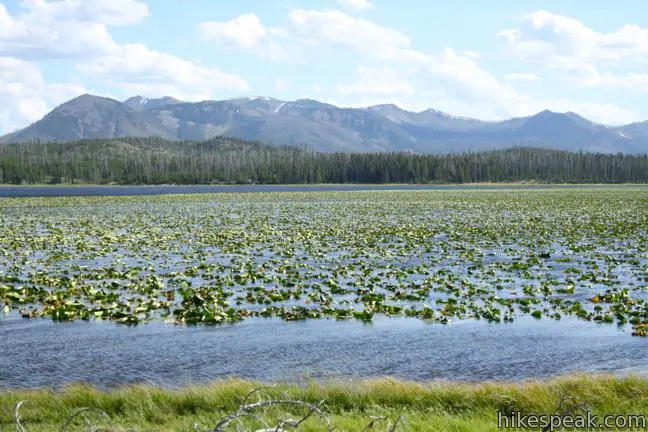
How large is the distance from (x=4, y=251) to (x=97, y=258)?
5.67m

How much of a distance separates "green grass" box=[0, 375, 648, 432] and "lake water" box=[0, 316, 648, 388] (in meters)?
1.65

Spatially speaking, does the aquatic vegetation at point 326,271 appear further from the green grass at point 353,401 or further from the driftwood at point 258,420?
the driftwood at point 258,420

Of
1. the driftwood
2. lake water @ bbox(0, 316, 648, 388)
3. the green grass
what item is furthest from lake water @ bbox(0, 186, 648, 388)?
the driftwood

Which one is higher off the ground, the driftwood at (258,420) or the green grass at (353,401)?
the driftwood at (258,420)

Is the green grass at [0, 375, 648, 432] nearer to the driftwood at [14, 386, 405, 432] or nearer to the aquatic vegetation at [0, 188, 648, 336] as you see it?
the driftwood at [14, 386, 405, 432]

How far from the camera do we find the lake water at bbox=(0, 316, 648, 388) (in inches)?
572

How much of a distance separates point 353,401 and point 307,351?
4511mm

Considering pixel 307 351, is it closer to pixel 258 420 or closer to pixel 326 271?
pixel 258 420

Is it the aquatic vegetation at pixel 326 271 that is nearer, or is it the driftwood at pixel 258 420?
the driftwood at pixel 258 420

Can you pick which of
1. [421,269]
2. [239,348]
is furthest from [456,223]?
[239,348]

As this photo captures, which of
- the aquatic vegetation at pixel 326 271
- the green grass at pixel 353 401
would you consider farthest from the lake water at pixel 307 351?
the green grass at pixel 353 401

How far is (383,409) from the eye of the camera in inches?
Result: 440

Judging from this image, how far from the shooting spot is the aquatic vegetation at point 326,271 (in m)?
20.5

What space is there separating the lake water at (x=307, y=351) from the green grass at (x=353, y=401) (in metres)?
1.65
